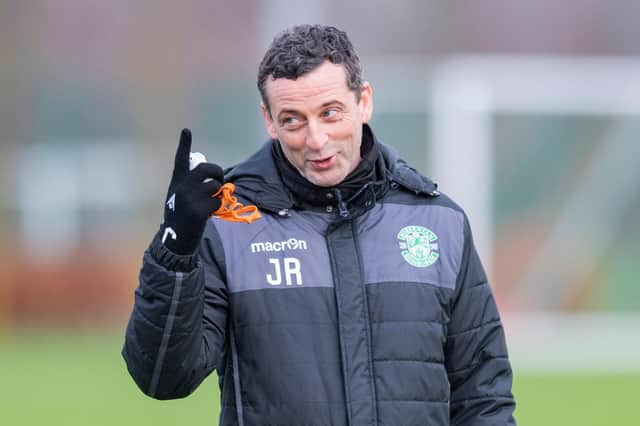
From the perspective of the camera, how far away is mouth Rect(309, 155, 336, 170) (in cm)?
283

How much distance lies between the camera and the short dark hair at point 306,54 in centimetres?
281

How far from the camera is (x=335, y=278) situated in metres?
2.80

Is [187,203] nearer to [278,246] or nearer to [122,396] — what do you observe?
[278,246]

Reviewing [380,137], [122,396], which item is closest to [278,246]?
[122,396]

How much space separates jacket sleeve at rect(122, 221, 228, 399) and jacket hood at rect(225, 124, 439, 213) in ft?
0.86

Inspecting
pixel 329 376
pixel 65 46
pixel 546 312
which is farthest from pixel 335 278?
pixel 65 46

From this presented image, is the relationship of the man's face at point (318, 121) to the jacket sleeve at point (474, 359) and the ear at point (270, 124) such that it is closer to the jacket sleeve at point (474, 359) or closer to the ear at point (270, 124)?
the ear at point (270, 124)

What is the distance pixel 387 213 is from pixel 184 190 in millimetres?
540

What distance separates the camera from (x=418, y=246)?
2895 mm

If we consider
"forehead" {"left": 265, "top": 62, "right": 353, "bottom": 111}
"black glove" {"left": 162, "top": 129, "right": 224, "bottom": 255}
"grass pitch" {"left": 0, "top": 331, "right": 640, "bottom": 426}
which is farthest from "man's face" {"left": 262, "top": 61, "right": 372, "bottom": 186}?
"grass pitch" {"left": 0, "top": 331, "right": 640, "bottom": 426}

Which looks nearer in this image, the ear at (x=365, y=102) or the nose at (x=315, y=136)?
the nose at (x=315, y=136)

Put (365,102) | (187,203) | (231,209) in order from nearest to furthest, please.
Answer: (187,203)
(231,209)
(365,102)

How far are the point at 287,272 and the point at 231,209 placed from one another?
19 cm

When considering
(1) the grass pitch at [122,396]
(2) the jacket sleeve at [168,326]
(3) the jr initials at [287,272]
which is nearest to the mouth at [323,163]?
(3) the jr initials at [287,272]
